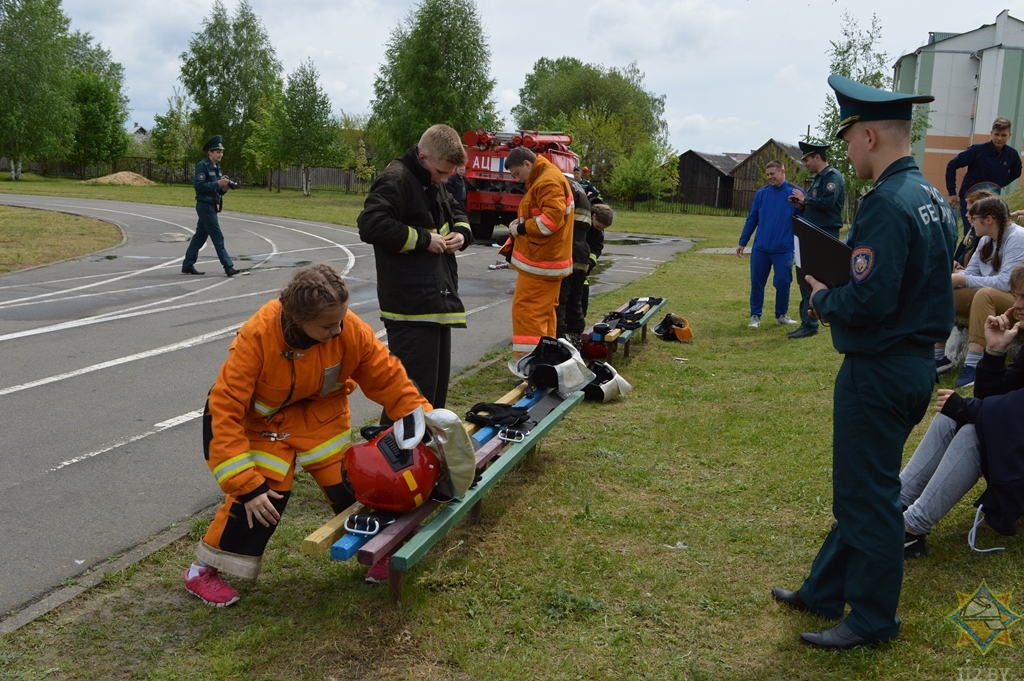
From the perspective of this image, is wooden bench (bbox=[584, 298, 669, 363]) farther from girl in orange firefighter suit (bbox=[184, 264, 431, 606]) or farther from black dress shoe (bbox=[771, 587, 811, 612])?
black dress shoe (bbox=[771, 587, 811, 612])

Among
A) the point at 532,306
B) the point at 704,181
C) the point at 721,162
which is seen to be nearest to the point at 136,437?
the point at 532,306

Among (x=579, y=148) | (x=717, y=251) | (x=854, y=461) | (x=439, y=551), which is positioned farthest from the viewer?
(x=579, y=148)

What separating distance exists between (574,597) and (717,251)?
22.1m

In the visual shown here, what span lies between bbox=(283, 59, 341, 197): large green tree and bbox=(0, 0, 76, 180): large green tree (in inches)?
627

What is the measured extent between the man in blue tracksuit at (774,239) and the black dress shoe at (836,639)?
7.94 metres

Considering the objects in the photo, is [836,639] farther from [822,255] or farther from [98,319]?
[98,319]

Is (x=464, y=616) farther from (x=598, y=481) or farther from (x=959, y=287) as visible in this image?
(x=959, y=287)

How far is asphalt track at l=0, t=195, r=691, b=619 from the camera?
4.59m

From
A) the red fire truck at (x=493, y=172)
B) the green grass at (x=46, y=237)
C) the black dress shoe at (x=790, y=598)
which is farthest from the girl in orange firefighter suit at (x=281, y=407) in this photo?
the red fire truck at (x=493, y=172)

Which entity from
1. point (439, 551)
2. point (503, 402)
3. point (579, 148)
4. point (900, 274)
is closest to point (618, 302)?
point (503, 402)

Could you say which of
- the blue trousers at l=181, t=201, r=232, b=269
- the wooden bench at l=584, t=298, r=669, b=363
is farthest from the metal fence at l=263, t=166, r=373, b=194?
the wooden bench at l=584, t=298, r=669, b=363

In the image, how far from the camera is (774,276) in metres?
11.3

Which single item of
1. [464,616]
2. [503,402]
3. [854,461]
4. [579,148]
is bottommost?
[464,616]

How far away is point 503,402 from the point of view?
18.9 ft
